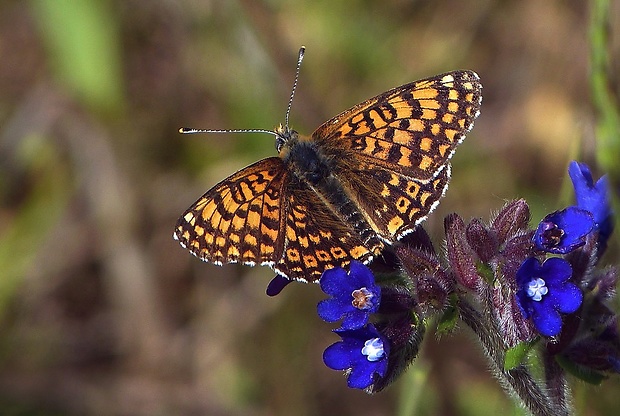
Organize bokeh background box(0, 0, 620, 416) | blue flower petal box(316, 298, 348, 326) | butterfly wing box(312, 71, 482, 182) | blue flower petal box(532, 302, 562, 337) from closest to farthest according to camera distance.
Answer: blue flower petal box(532, 302, 562, 337) < blue flower petal box(316, 298, 348, 326) < butterfly wing box(312, 71, 482, 182) < bokeh background box(0, 0, 620, 416)

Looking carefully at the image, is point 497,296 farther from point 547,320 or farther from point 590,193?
point 590,193

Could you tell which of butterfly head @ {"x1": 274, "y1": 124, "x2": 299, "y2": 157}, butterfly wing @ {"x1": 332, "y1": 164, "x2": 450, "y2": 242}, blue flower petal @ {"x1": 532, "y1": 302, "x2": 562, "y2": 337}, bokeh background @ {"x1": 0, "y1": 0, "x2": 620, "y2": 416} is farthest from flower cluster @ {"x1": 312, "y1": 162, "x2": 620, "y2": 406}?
bokeh background @ {"x1": 0, "y1": 0, "x2": 620, "y2": 416}

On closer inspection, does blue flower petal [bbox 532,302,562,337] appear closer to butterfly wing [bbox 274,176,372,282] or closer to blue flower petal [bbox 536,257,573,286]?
blue flower petal [bbox 536,257,573,286]

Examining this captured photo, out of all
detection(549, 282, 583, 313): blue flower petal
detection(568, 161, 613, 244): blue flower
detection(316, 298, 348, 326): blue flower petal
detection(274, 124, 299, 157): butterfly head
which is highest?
detection(274, 124, 299, 157): butterfly head

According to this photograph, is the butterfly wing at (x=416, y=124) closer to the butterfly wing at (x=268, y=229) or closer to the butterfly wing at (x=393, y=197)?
the butterfly wing at (x=393, y=197)

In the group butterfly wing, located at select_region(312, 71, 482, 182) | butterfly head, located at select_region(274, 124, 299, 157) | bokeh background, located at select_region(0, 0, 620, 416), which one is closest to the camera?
butterfly wing, located at select_region(312, 71, 482, 182)

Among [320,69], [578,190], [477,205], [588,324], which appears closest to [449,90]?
[578,190]

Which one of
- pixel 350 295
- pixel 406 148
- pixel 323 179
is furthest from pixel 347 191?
pixel 350 295
